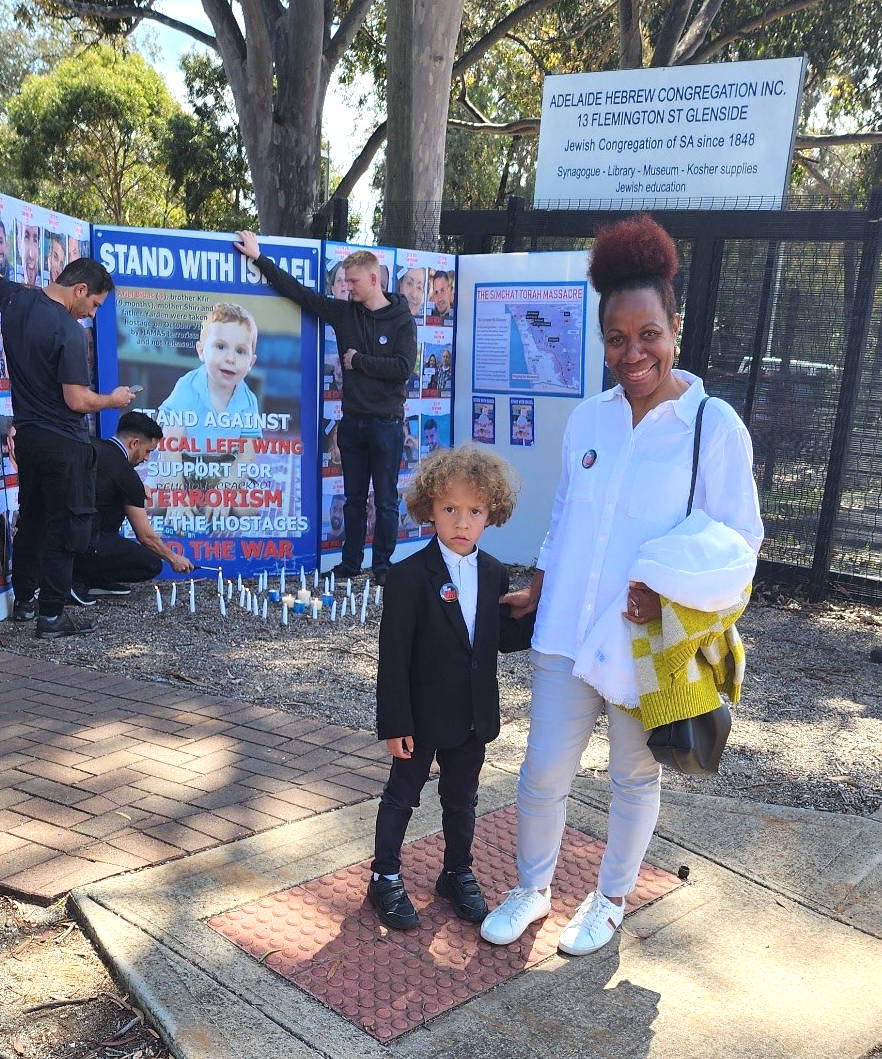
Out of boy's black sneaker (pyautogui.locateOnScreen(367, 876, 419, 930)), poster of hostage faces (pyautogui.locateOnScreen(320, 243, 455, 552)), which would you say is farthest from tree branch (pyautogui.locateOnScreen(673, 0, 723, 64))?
boy's black sneaker (pyautogui.locateOnScreen(367, 876, 419, 930))

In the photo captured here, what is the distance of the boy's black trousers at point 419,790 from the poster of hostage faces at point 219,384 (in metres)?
4.58

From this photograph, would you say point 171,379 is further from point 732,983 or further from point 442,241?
point 732,983

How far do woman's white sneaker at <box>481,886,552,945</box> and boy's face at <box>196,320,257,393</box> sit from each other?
195 inches

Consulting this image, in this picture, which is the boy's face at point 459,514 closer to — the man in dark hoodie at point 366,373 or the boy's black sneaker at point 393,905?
the boy's black sneaker at point 393,905

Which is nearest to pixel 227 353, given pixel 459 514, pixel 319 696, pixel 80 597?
pixel 80 597

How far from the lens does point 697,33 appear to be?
17.8 metres

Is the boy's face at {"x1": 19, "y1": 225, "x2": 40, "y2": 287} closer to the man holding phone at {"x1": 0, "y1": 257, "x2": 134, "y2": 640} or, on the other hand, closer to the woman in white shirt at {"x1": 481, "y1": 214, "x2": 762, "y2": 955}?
the man holding phone at {"x1": 0, "y1": 257, "x2": 134, "y2": 640}

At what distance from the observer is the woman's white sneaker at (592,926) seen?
9.86 ft

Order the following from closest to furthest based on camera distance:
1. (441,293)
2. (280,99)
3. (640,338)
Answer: (640,338), (441,293), (280,99)

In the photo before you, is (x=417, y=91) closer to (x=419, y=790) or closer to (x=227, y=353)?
(x=227, y=353)

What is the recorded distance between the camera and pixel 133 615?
6656 millimetres

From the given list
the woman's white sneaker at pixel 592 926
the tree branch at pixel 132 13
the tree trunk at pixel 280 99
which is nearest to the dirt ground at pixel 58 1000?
the woman's white sneaker at pixel 592 926

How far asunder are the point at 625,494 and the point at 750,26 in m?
18.8

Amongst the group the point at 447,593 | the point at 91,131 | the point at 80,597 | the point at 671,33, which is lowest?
the point at 80,597
